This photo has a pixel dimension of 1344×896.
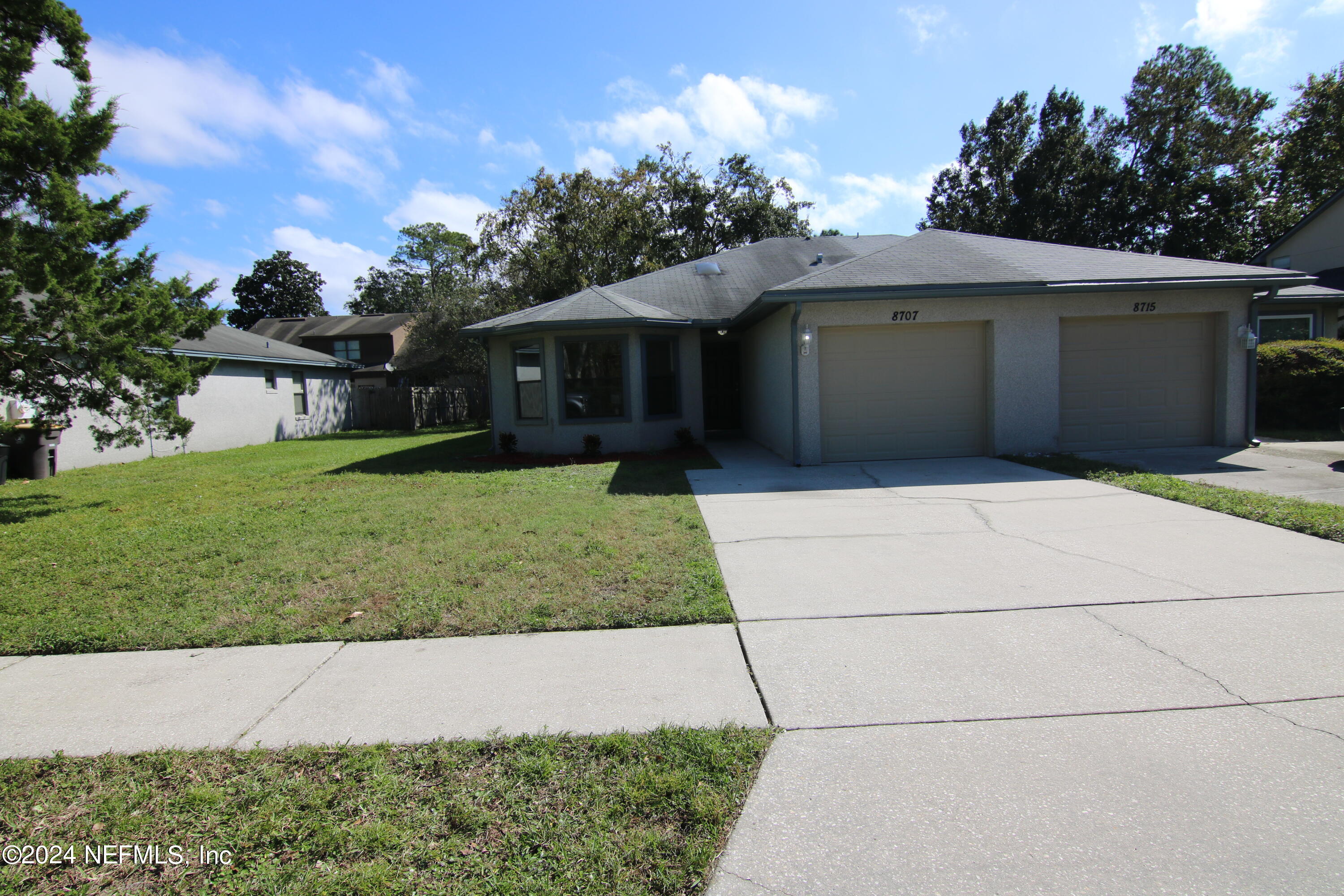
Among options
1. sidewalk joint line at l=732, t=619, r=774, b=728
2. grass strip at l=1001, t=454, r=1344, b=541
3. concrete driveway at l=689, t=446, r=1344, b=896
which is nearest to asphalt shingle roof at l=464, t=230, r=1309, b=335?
grass strip at l=1001, t=454, r=1344, b=541

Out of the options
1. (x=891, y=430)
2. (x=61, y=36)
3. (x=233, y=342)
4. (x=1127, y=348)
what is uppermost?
(x=61, y=36)

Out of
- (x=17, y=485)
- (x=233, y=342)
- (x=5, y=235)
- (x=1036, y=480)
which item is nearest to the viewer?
(x=5, y=235)

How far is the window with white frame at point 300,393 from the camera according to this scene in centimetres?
2334

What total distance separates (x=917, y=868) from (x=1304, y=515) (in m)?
6.64

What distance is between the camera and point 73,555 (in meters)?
6.71

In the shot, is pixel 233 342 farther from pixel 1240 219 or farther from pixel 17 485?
pixel 1240 219

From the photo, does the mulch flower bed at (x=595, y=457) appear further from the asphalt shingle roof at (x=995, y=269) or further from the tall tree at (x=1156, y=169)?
the tall tree at (x=1156, y=169)

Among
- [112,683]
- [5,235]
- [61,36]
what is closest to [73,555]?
[112,683]

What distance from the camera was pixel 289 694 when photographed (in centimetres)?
365

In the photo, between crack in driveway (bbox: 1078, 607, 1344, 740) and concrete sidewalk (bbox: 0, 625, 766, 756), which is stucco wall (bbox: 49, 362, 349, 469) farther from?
crack in driveway (bbox: 1078, 607, 1344, 740)

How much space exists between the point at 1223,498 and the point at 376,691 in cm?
830

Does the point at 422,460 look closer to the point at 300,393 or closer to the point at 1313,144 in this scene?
the point at 300,393

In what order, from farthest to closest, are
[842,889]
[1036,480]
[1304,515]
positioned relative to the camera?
[1036,480]
[1304,515]
[842,889]

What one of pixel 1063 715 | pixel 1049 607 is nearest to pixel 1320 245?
pixel 1049 607
